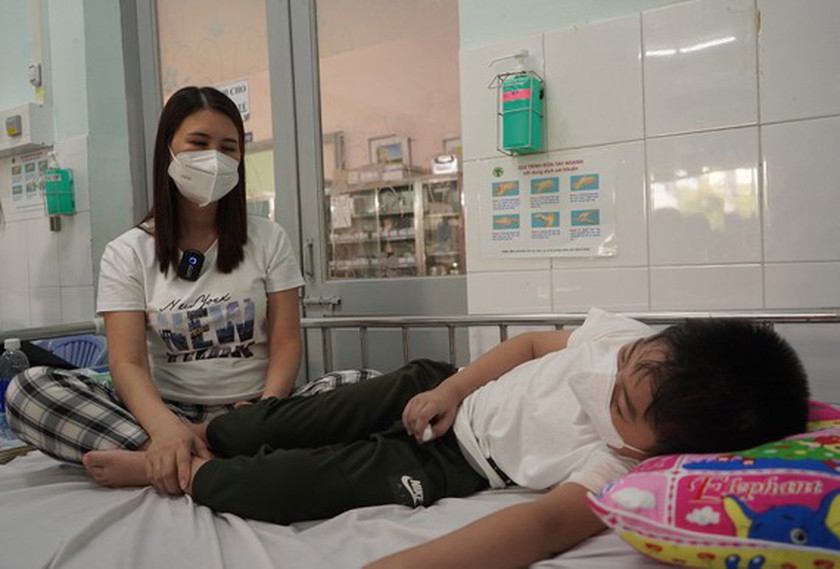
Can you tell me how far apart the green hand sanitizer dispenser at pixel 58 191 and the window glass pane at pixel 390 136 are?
157 centimetres

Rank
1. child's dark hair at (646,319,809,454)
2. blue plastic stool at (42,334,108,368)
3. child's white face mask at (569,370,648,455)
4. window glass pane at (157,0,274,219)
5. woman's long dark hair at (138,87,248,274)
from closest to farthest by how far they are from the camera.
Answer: child's dark hair at (646,319,809,454) → child's white face mask at (569,370,648,455) → woman's long dark hair at (138,87,248,274) → blue plastic stool at (42,334,108,368) → window glass pane at (157,0,274,219)

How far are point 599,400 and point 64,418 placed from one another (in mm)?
1247

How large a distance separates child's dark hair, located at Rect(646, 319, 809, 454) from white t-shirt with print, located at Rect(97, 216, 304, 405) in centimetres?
117

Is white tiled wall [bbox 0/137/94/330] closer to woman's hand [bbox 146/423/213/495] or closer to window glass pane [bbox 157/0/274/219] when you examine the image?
window glass pane [bbox 157/0/274/219]

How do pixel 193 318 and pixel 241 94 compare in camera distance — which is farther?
pixel 241 94

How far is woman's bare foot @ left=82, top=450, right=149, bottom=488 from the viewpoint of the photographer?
1391 mm

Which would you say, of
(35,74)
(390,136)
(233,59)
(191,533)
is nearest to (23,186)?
(35,74)

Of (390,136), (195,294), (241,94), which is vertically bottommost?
(195,294)

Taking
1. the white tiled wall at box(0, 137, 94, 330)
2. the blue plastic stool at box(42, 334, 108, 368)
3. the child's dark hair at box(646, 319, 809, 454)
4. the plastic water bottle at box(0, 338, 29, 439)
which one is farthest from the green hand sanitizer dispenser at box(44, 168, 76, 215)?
the child's dark hair at box(646, 319, 809, 454)

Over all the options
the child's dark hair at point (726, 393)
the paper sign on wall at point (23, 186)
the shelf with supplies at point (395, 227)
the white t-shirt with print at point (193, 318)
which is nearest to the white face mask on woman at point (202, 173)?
the white t-shirt with print at point (193, 318)

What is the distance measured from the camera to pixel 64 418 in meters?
1.46

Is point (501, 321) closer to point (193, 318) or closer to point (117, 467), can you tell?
point (193, 318)

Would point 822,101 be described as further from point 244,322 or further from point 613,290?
point 244,322

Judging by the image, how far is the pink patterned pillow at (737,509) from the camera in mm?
812
